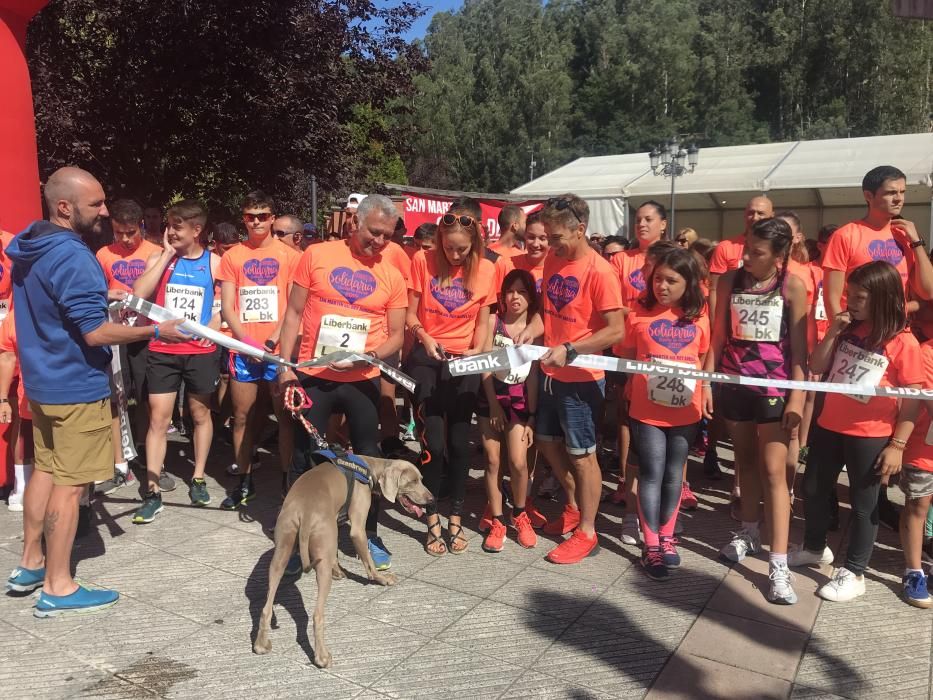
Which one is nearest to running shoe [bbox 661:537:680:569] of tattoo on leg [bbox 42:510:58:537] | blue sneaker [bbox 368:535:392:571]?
blue sneaker [bbox 368:535:392:571]

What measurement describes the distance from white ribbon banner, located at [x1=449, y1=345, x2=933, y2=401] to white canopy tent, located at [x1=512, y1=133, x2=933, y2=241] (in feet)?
53.7

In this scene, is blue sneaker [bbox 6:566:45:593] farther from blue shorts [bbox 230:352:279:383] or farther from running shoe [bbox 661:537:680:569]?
running shoe [bbox 661:537:680:569]

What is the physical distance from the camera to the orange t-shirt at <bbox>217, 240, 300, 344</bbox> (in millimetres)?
5340

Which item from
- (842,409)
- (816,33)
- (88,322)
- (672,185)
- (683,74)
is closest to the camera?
(88,322)

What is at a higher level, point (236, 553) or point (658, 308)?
point (658, 308)

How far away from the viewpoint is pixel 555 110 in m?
65.2

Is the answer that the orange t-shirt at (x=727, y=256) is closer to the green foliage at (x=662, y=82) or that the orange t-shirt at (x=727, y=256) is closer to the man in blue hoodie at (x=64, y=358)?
the man in blue hoodie at (x=64, y=358)

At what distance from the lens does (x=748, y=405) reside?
4172 millimetres

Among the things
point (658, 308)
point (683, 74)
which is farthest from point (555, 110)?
point (658, 308)

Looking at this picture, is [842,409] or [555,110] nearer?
[842,409]

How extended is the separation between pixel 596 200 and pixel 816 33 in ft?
154

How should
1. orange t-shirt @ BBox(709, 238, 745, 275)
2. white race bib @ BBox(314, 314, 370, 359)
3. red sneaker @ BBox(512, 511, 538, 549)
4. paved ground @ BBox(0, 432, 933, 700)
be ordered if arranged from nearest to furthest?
paved ground @ BBox(0, 432, 933, 700)
white race bib @ BBox(314, 314, 370, 359)
red sneaker @ BBox(512, 511, 538, 549)
orange t-shirt @ BBox(709, 238, 745, 275)

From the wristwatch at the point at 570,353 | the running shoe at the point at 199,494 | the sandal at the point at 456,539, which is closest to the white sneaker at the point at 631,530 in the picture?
the sandal at the point at 456,539

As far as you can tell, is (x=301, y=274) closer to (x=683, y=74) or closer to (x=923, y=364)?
(x=923, y=364)
